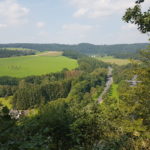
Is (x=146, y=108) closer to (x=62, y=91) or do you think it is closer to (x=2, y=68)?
(x=62, y=91)

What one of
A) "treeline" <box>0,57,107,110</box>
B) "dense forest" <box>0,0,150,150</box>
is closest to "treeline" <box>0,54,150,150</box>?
"dense forest" <box>0,0,150,150</box>

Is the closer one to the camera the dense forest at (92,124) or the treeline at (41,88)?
the dense forest at (92,124)

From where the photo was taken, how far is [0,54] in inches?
6191

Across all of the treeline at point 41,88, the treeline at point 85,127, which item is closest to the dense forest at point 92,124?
the treeline at point 85,127

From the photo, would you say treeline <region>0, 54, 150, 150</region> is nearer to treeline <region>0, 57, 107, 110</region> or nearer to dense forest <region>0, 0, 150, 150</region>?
dense forest <region>0, 0, 150, 150</region>

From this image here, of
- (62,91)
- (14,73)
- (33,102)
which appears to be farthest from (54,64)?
(33,102)

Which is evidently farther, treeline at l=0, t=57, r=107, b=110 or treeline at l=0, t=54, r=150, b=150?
treeline at l=0, t=57, r=107, b=110

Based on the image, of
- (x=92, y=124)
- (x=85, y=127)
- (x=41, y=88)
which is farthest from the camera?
(x=41, y=88)

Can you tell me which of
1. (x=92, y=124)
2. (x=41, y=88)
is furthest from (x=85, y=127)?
(x=41, y=88)

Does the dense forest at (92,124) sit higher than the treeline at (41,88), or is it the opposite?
the dense forest at (92,124)

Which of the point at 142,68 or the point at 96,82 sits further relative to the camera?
the point at 96,82

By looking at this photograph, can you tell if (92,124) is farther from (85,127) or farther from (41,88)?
(41,88)

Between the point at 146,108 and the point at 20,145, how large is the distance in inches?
403

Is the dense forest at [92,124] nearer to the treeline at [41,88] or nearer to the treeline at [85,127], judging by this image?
the treeline at [85,127]
